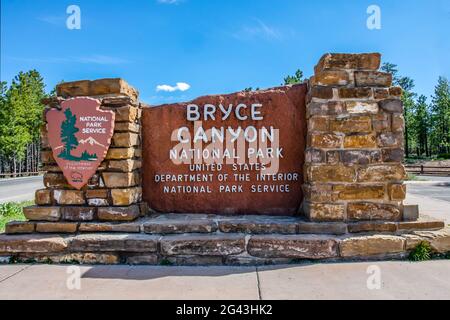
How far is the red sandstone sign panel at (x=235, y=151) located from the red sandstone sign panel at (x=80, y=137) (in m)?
0.70

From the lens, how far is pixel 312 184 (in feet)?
13.0

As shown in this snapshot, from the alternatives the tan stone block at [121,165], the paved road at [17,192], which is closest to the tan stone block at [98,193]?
the tan stone block at [121,165]

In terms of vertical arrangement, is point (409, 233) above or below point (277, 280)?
above

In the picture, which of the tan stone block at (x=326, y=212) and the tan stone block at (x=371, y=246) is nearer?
the tan stone block at (x=371, y=246)

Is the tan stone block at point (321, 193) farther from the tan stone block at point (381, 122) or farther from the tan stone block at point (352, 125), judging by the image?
the tan stone block at point (381, 122)

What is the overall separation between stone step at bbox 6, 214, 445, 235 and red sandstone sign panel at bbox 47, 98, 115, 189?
1.81 ft

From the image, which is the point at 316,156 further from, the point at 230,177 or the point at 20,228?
the point at 20,228

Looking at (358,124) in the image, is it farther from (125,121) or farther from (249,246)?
(125,121)

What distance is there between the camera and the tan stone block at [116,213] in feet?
13.5

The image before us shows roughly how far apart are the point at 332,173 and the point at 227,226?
4.34 feet

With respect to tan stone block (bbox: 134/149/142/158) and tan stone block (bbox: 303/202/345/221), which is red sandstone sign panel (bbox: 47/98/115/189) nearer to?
tan stone block (bbox: 134/149/142/158)
